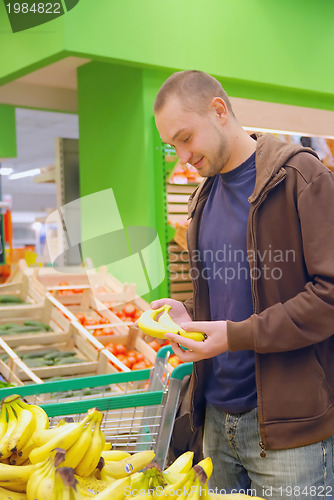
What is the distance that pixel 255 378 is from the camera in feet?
5.54

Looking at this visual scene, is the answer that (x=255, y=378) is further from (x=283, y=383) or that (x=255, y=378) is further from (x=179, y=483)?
(x=179, y=483)

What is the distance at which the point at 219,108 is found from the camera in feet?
5.63

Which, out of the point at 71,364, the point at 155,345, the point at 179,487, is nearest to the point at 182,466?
the point at 179,487

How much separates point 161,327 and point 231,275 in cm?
24

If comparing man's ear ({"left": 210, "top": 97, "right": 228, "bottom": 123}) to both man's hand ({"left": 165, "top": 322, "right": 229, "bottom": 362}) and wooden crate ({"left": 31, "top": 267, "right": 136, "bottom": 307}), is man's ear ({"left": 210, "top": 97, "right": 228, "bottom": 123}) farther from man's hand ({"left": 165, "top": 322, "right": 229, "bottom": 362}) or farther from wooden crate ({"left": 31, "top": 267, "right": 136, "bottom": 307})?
wooden crate ({"left": 31, "top": 267, "right": 136, "bottom": 307})

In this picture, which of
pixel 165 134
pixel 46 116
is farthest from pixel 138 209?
pixel 46 116

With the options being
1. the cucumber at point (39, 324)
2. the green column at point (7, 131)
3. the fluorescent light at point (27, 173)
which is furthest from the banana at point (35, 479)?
the fluorescent light at point (27, 173)

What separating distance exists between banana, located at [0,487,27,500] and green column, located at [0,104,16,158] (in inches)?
267

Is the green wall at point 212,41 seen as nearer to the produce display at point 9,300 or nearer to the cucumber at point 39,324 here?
the produce display at point 9,300

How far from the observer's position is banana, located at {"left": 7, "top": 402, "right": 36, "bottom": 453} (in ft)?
4.89

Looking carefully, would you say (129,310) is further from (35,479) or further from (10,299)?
(35,479)

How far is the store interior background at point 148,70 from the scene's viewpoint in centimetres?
518

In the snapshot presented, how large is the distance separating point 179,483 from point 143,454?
0.31 meters

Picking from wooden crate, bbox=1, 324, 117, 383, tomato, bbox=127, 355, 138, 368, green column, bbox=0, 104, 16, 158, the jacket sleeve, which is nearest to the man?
the jacket sleeve
